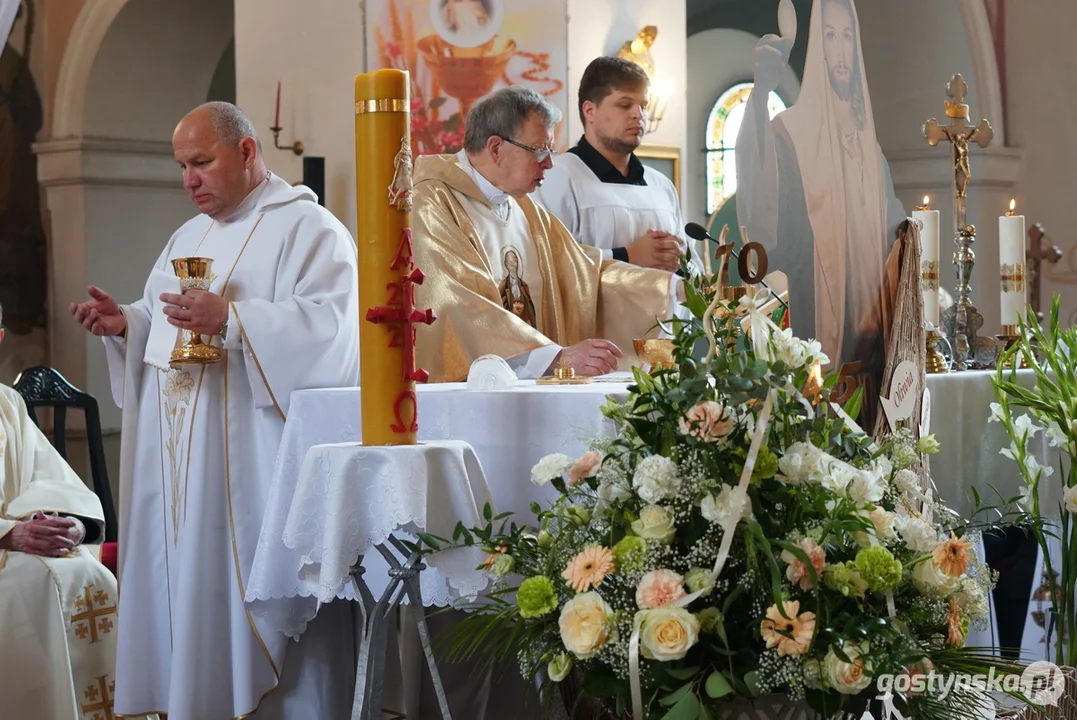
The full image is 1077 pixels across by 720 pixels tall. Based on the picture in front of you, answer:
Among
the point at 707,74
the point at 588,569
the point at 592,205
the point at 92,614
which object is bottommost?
the point at 92,614

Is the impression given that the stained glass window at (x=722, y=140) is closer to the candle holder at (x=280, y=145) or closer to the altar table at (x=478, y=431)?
the candle holder at (x=280, y=145)

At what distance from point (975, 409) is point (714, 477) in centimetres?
211

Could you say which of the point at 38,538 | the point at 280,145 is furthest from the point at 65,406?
the point at 280,145

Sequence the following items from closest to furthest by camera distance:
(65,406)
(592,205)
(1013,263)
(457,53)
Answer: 1. (1013,263)
2. (65,406)
3. (592,205)
4. (457,53)

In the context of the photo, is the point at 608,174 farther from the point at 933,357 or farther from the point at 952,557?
the point at 952,557

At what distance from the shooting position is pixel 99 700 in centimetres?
427

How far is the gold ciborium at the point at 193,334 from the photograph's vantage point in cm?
355

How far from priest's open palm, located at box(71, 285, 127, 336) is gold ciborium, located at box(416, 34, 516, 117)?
5.22 m

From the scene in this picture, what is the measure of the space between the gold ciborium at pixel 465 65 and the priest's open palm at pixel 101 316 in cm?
522

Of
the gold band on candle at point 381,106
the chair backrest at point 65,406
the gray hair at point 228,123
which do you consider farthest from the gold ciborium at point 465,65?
the gold band on candle at point 381,106

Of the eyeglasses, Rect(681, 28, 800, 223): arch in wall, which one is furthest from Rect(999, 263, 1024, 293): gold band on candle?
→ Rect(681, 28, 800, 223): arch in wall

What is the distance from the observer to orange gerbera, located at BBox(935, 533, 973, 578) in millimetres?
2240

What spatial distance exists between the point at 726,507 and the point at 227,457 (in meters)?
2.06

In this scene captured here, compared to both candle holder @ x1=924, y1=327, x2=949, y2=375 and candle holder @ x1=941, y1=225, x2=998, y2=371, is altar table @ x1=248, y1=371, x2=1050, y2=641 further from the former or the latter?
candle holder @ x1=941, y1=225, x2=998, y2=371
